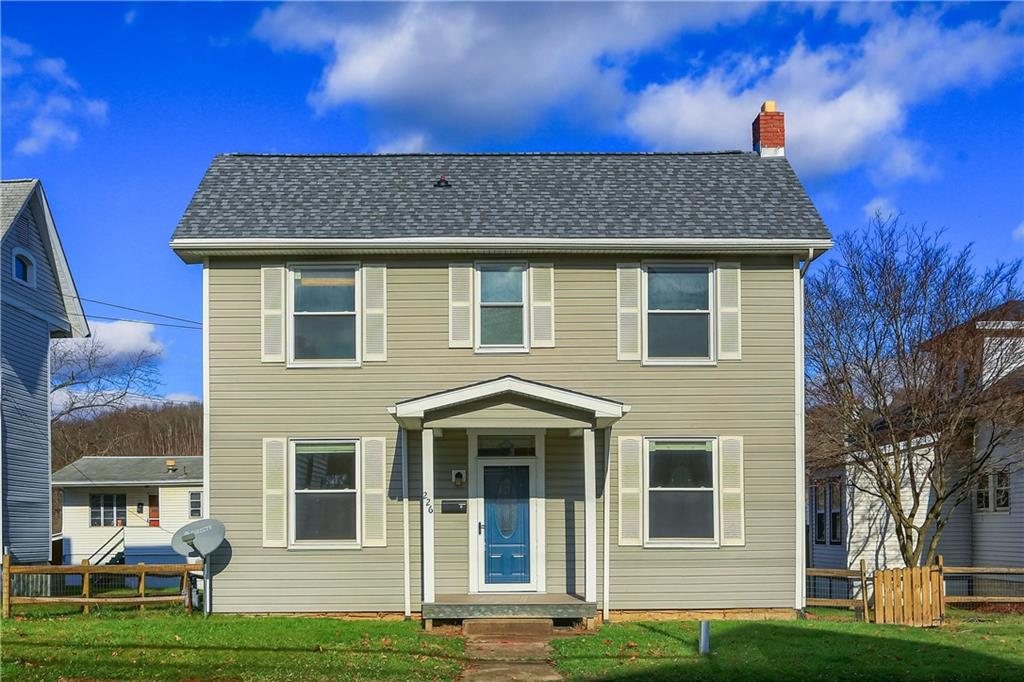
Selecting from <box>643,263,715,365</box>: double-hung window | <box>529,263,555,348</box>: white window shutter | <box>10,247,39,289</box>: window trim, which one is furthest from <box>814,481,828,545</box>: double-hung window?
<box>10,247,39,289</box>: window trim

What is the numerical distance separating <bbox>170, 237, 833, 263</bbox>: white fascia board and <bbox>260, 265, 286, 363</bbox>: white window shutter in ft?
1.39

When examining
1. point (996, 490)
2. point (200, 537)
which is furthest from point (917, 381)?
point (200, 537)

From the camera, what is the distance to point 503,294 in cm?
1644

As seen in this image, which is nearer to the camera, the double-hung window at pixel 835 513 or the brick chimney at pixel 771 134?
the brick chimney at pixel 771 134

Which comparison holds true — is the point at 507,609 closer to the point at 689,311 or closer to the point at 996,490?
the point at 689,311

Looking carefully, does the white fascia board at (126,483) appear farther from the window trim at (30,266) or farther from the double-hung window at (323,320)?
the double-hung window at (323,320)

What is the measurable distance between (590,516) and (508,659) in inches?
114

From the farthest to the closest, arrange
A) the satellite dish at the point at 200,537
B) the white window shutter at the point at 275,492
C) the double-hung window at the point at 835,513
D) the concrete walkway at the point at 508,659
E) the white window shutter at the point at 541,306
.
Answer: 1. the double-hung window at the point at 835,513
2. the white window shutter at the point at 541,306
3. the white window shutter at the point at 275,492
4. the satellite dish at the point at 200,537
5. the concrete walkway at the point at 508,659

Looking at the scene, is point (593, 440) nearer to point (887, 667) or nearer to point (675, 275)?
point (675, 275)

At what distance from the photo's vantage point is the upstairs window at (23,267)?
896 inches

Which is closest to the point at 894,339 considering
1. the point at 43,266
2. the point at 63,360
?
the point at 43,266

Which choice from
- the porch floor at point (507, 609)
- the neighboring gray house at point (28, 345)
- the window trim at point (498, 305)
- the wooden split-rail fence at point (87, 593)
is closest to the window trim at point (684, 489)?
the porch floor at point (507, 609)

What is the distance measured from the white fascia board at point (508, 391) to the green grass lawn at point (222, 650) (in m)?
2.95

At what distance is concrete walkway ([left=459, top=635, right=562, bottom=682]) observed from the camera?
11844 millimetres
